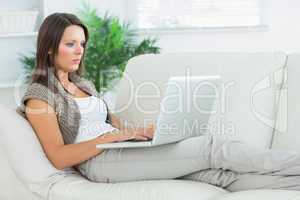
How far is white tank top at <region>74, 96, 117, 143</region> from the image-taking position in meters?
2.50

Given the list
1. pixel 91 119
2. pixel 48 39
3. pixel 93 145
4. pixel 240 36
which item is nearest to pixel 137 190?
pixel 93 145

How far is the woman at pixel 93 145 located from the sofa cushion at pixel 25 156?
0.05m

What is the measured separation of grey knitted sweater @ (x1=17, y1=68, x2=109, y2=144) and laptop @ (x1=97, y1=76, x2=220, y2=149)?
28 centimetres

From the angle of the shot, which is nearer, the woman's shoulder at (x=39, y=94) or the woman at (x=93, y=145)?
the woman at (x=93, y=145)

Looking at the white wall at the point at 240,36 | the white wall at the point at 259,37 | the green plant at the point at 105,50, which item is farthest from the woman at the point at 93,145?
the white wall at the point at 259,37

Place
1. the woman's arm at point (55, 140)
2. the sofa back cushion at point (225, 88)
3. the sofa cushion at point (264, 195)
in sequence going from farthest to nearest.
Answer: the sofa back cushion at point (225, 88) < the woman's arm at point (55, 140) < the sofa cushion at point (264, 195)

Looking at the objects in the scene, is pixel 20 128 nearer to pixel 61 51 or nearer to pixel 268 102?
pixel 61 51

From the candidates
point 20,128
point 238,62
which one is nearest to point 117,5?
point 238,62

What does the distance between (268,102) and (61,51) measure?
0.92 m

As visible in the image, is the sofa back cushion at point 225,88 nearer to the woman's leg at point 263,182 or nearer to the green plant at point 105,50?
the woman's leg at point 263,182

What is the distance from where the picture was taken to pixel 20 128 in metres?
2.32

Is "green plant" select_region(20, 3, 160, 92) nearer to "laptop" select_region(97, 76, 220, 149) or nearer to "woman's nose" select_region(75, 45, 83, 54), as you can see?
"woman's nose" select_region(75, 45, 83, 54)

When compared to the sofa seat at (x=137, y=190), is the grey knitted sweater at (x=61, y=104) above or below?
above

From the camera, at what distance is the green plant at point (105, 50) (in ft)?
12.9
